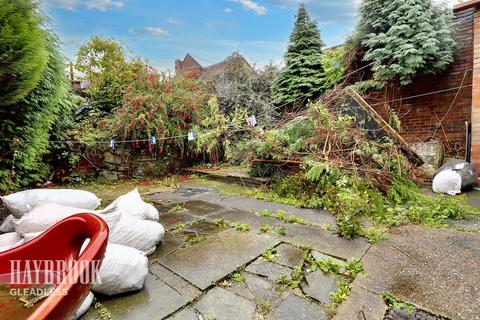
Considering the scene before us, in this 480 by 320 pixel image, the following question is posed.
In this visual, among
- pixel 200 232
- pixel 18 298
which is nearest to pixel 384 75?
pixel 200 232

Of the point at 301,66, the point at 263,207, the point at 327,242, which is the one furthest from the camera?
the point at 301,66

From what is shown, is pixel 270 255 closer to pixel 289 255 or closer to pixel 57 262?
pixel 289 255

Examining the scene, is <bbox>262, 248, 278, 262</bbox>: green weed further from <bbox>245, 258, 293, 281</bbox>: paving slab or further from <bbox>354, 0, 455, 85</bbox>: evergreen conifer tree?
<bbox>354, 0, 455, 85</bbox>: evergreen conifer tree

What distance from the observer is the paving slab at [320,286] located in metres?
1.58

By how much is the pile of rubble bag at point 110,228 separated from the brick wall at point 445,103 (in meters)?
5.98

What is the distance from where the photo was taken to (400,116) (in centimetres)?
595

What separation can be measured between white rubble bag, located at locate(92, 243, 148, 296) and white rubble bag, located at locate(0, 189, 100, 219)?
91cm

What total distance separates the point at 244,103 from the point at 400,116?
162 inches

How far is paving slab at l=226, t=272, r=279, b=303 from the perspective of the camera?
5.18 ft

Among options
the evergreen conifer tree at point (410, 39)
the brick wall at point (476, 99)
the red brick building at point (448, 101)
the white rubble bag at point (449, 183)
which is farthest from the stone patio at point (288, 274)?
the evergreen conifer tree at point (410, 39)

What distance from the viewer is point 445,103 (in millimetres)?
5258

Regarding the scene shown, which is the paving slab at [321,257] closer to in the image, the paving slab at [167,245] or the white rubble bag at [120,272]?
the paving slab at [167,245]

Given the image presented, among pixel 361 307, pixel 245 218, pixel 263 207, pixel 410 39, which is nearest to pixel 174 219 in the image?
pixel 245 218

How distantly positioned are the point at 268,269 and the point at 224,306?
494mm
